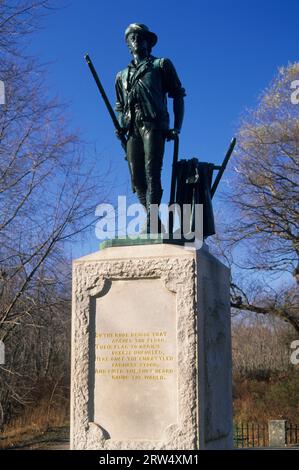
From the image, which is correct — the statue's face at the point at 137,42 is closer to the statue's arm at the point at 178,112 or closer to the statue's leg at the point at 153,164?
the statue's arm at the point at 178,112

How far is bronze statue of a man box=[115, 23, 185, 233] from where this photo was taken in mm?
6438

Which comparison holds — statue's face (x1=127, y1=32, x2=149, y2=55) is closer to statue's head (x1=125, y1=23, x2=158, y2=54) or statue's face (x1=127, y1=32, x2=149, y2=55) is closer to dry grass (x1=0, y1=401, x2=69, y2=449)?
statue's head (x1=125, y1=23, x2=158, y2=54)

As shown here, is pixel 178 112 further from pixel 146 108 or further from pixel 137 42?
pixel 137 42

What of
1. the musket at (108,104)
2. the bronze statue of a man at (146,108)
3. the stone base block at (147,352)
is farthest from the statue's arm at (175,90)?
the stone base block at (147,352)

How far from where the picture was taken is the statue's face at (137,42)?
6637 millimetres

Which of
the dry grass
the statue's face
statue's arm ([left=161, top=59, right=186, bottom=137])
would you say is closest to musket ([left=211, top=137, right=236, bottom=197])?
statue's arm ([left=161, top=59, right=186, bottom=137])

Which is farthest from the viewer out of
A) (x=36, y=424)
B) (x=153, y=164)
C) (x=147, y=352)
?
(x=36, y=424)

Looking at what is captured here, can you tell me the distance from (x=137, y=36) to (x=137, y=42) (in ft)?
0.21

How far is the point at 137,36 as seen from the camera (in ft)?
21.8

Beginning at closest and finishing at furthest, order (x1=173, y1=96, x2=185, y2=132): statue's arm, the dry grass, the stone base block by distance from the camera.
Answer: the stone base block → (x1=173, y1=96, x2=185, y2=132): statue's arm → the dry grass

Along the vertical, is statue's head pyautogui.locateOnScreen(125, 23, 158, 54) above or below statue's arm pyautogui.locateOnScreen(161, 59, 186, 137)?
above

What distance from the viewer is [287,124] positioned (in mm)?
23766

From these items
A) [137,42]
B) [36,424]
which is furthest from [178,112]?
[36,424]

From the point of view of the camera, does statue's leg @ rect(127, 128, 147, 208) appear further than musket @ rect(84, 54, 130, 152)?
Yes
